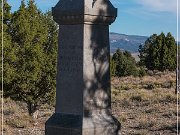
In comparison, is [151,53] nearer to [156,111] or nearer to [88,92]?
[156,111]

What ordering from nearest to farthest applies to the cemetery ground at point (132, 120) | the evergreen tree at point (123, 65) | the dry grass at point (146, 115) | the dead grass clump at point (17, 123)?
the cemetery ground at point (132, 120) → the dry grass at point (146, 115) → the dead grass clump at point (17, 123) → the evergreen tree at point (123, 65)

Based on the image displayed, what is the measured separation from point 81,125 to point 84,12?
1.46 metres

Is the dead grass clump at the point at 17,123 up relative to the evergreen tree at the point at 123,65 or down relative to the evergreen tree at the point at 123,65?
down

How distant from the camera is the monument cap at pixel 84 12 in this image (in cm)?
616

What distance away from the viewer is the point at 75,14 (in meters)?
6.17

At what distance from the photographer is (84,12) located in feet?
20.1

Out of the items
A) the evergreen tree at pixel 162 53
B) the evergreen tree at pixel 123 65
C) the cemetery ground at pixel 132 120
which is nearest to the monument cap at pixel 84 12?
the cemetery ground at pixel 132 120

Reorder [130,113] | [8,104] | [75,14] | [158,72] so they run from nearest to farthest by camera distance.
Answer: [75,14], [130,113], [8,104], [158,72]

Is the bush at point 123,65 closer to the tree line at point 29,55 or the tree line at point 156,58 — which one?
the tree line at point 156,58

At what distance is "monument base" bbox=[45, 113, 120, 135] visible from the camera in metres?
6.14

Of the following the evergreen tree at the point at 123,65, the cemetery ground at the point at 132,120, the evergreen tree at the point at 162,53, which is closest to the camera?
the cemetery ground at the point at 132,120

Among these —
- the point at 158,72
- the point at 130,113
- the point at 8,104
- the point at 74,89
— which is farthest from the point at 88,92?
the point at 158,72

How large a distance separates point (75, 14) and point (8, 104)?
16979mm

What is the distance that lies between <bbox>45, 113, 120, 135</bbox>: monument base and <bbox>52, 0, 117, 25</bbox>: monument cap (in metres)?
1.26
